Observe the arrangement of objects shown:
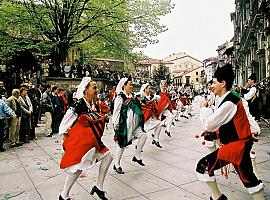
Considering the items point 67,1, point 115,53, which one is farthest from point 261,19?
point 67,1

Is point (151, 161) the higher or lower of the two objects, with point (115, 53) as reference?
lower

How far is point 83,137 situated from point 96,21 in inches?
695

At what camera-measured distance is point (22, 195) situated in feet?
16.6

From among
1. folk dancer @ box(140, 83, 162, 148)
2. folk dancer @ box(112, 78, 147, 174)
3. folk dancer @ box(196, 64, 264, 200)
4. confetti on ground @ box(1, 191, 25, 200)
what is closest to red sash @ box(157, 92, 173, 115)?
folk dancer @ box(140, 83, 162, 148)

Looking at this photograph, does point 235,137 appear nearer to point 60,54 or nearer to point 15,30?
point 15,30

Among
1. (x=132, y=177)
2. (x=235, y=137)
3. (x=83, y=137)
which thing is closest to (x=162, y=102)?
(x=132, y=177)

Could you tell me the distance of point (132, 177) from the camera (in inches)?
233

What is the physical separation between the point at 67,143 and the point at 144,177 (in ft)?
6.83

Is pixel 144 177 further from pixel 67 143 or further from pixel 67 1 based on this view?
pixel 67 1

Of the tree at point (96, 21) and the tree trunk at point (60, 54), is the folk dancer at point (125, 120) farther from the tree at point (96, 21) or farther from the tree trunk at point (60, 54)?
the tree trunk at point (60, 54)

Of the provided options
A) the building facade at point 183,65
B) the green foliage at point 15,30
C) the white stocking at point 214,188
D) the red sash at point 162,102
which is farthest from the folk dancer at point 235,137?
the building facade at point 183,65

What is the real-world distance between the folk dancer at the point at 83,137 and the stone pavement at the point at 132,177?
2.34 feet

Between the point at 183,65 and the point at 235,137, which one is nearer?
the point at 235,137

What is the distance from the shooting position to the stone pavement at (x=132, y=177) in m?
4.96
